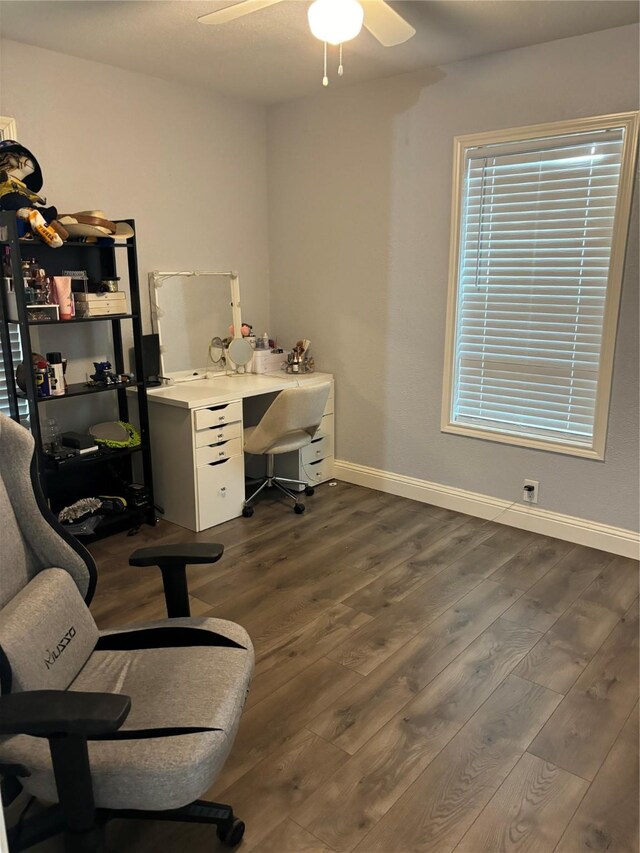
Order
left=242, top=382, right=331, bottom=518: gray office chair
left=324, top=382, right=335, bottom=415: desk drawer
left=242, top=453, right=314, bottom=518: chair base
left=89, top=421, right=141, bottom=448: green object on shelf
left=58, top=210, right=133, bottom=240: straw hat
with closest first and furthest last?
left=58, top=210, right=133, bottom=240: straw hat → left=89, top=421, right=141, bottom=448: green object on shelf → left=242, top=382, right=331, bottom=518: gray office chair → left=242, top=453, right=314, bottom=518: chair base → left=324, top=382, right=335, bottom=415: desk drawer

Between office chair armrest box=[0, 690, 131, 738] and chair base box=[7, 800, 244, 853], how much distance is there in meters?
0.30

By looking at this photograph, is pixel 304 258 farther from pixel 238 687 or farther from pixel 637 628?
pixel 238 687

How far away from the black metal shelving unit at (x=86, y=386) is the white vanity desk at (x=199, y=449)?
113 mm

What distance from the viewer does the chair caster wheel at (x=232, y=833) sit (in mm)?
1595

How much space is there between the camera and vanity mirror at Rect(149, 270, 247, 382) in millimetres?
3828

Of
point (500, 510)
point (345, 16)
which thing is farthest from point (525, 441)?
point (345, 16)

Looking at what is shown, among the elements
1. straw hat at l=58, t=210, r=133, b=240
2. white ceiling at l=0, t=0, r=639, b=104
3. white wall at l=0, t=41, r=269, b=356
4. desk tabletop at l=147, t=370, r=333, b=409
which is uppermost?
white ceiling at l=0, t=0, r=639, b=104

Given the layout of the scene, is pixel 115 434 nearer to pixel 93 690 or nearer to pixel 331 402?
pixel 331 402

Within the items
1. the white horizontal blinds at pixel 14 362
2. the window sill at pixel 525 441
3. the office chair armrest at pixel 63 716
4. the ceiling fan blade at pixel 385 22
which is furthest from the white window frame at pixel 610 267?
the office chair armrest at pixel 63 716

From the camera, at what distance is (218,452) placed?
11.6 feet

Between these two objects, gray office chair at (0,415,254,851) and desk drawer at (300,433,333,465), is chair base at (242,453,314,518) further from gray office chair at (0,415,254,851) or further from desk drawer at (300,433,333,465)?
gray office chair at (0,415,254,851)

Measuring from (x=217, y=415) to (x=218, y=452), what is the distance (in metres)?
0.22

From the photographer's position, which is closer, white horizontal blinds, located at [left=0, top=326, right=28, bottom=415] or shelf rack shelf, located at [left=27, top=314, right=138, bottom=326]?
shelf rack shelf, located at [left=27, top=314, right=138, bottom=326]

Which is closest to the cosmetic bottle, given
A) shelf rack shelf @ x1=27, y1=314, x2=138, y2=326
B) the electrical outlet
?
shelf rack shelf @ x1=27, y1=314, x2=138, y2=326
